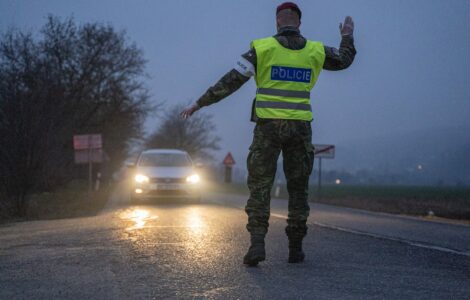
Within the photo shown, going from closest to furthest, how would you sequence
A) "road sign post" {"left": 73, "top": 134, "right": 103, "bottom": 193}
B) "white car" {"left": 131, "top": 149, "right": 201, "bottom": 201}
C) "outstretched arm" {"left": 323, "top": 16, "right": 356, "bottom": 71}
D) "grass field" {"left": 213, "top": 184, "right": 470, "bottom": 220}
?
"outstretched arm" {"left": 323, "top": 16, "right": 356, "bottom": 71} → "white car" {"left": 131, "top": 149, "right": 201, "bottom": 201} → "grass field" {"left": 213, "top": 184, "right": 470, "bottom": 220} → "road sign post" {"left": 73, "top": 134, "right": 103, "bottom": 193}

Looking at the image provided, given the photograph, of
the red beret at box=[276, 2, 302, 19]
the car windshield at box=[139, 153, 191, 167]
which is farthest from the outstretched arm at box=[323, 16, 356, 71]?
the car windshield at box=[139, 153, 191, 167]

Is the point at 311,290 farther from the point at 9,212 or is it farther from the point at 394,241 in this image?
the point at 9,212

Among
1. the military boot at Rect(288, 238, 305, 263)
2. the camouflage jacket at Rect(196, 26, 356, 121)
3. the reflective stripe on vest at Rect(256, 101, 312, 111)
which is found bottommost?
the military boot at Rect(288, 238, 305, 263)

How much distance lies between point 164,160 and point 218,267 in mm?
13497

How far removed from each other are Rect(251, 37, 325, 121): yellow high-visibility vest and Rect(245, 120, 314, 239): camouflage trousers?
103 millimetres

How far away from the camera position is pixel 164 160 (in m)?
18.0

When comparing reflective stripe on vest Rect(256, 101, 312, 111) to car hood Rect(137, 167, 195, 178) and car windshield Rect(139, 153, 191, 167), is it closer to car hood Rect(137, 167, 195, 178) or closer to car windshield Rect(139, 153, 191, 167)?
car hood Rect(137, 167, 195, 178)

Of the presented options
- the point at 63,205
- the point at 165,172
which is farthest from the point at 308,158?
the point at 63,205

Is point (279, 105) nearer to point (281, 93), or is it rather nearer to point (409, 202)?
point (281, 93)

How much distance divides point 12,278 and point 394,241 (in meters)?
4.22

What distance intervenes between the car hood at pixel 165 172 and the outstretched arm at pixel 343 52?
11801mm

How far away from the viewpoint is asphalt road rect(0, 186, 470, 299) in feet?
12.6

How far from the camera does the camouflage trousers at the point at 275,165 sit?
16.5 ft

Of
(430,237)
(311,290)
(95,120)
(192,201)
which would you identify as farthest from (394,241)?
(95,120)
